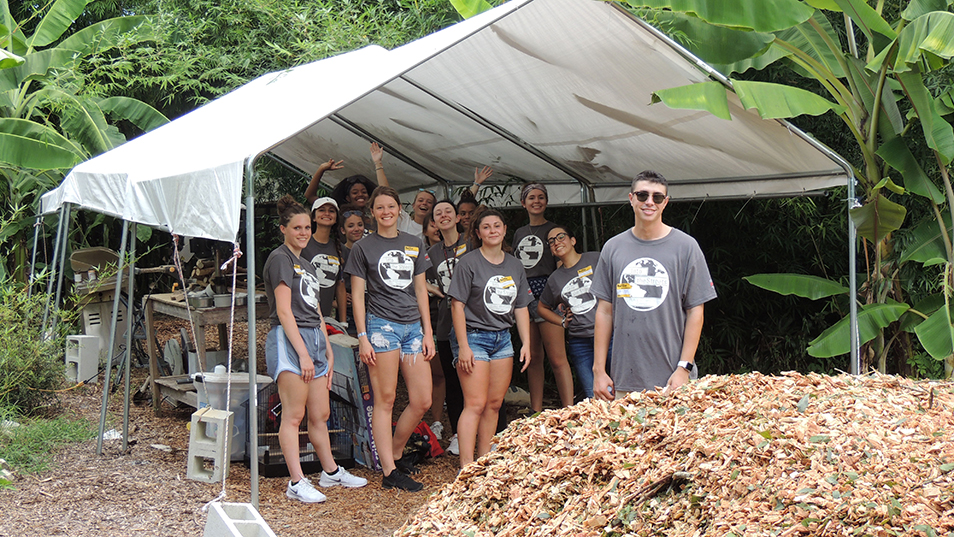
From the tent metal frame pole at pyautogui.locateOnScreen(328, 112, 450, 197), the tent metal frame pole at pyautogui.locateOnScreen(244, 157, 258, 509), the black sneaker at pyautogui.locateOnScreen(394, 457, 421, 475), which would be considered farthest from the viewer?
the tent metal frame pole at pyautogui.locateOnScreen(328, 112, 450, 197)

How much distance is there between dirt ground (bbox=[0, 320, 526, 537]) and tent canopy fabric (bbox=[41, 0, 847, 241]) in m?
1.73

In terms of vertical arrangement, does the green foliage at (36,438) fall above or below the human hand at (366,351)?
below

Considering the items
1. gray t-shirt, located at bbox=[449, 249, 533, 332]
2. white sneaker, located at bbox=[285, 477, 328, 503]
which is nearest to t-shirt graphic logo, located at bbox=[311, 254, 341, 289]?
gray t-shirt, located at bbox=[449, 249, 533, 332]

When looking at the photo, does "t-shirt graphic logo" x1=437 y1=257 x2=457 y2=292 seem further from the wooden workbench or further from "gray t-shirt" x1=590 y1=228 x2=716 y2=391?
"gray t-shirt" x1=590 y1=228 x2=716 y2=391

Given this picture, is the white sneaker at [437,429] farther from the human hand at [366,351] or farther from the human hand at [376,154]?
the human hand at [376,154]

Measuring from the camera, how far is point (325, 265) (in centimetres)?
575

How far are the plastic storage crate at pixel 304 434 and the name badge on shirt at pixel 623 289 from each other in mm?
2372

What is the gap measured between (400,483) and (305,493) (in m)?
0.57

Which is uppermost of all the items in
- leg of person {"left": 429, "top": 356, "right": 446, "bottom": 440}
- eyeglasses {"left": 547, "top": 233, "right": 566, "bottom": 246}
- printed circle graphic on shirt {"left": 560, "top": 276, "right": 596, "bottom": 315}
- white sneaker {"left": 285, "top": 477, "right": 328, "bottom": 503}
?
eyeglasses {"left": 547, "top": 233, "right": 566, "bottom": 246}

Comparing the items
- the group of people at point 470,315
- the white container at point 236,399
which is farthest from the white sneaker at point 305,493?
the white container at point 236,399

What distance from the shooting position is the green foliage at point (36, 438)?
234 inches

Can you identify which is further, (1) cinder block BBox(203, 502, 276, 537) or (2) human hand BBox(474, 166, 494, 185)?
(2) human hand BBox(474, 166, 494, 185)

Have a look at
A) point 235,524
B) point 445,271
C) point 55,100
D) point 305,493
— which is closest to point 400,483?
point 305,493

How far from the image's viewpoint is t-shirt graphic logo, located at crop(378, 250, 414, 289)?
4934 mm
